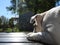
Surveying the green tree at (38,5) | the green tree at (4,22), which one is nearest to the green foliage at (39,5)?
the green tree at (38,5)

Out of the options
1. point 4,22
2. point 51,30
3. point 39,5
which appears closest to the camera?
point 51,30

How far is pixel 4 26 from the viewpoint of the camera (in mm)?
6344

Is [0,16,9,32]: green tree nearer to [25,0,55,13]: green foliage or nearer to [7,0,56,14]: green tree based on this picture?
[7,0,56,14]: green tree

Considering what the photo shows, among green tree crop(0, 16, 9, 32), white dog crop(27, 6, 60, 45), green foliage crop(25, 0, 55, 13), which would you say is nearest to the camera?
white dog crop(27, 6, 60, 45)

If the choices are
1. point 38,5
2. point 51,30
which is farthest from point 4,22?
point 51,30

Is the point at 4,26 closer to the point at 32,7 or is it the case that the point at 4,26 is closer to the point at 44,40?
the point at 32,7

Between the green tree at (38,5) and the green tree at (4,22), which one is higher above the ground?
the green tree at (38,5)

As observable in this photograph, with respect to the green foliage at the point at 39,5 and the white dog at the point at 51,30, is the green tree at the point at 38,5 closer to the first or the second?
the green foliage at the point at 39,5

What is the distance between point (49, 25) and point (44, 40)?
0.36 ft

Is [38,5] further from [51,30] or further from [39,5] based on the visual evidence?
[51,30]

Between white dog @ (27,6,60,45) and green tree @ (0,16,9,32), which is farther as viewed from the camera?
green tree @ (0,16,9,32)

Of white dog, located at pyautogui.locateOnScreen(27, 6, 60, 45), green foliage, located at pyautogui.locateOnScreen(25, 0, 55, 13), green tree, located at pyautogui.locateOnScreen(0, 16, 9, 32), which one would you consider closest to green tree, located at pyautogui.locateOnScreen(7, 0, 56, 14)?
green foliage, located at pyautogui.locateOnScreen(25, 0, 55, 13)

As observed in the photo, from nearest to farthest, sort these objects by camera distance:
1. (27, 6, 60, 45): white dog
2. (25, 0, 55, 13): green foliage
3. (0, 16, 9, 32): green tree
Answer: (27, 6, 60, 45): white dog, (0, 16, 9, 32): green tree, (25, 0, 55, 13): green foliage

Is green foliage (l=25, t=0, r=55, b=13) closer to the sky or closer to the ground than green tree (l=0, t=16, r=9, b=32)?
closer to the sky
